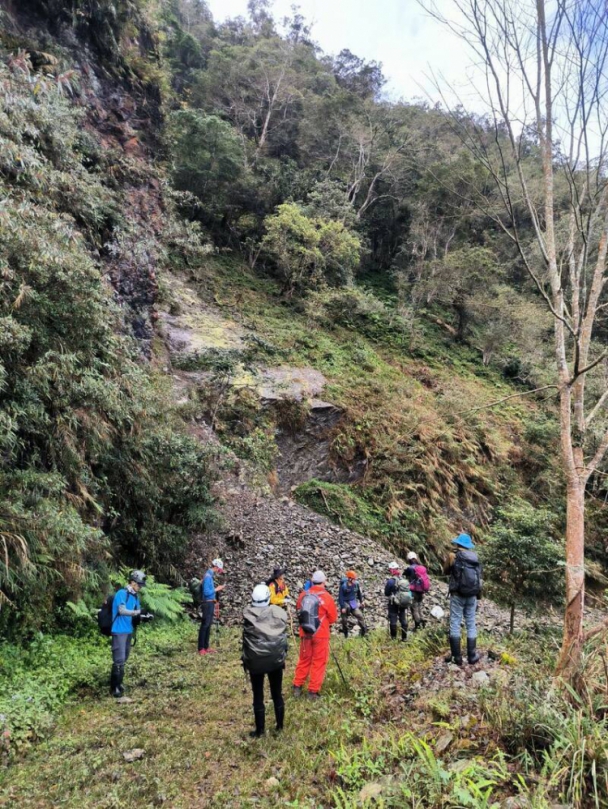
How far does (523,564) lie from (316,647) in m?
4.33

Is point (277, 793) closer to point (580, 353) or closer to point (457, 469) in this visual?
point (580, 353)

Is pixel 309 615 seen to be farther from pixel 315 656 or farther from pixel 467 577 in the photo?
pixel 467 577

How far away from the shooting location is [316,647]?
504 cm

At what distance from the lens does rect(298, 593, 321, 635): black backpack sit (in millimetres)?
4793

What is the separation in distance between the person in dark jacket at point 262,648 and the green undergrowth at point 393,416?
8087 mm

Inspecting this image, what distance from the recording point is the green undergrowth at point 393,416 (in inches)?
548

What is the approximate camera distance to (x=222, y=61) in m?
Answer: 29.2

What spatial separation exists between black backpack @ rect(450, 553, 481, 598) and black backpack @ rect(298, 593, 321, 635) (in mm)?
1750

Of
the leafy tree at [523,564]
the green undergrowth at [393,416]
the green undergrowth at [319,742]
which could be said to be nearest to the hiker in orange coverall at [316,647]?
the green undergrowth at [319,742]

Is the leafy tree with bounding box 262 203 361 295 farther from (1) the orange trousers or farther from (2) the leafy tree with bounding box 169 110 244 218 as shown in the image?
(1) the orange trousers

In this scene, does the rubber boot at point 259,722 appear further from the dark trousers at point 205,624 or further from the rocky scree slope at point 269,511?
the rocky scree slope at point 269,511

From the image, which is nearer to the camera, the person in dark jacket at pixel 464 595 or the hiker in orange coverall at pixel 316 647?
A: the hiker in orange coverall at pixel 316 647

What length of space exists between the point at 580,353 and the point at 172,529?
26.3 feet

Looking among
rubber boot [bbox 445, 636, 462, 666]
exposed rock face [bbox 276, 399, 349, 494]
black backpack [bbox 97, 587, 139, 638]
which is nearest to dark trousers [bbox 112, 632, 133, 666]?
black backpack [bbox 97, 587, 139, 638]
